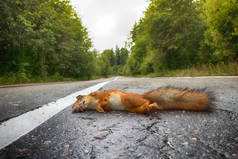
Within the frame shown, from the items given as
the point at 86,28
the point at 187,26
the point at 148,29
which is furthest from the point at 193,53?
the point at 86,28

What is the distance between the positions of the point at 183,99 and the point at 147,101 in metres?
0.38

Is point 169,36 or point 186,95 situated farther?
point 169,36

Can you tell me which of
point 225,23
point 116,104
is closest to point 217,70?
point 225,23

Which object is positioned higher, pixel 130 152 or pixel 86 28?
pixel 86 28

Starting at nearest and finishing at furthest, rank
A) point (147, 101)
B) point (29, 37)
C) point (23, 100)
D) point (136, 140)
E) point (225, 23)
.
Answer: point (136, 140)
point (147, 101)
point (23, 100)
point (225, 23)
point (29, 37)

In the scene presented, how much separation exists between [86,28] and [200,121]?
74.3 feet

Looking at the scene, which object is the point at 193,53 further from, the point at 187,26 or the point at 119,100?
the point at 119,100

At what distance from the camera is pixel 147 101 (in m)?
1.70

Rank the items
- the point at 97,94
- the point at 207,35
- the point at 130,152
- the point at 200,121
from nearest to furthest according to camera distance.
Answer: the point at 130,152
the point at 200,121
the point at 97,94
the point at 207,35

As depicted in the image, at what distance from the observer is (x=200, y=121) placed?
1.17 meters

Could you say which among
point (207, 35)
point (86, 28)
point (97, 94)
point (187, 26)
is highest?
point (86, 28)

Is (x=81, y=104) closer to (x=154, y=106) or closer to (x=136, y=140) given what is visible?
(x=154, y=106)

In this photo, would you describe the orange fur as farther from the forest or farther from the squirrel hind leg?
the forest

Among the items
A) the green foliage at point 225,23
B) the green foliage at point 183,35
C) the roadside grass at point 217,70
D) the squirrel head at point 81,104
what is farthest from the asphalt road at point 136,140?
the green foliage at point 183,35
